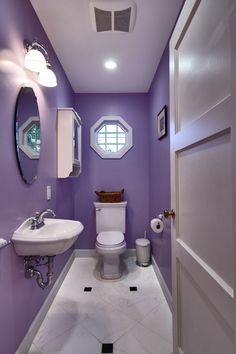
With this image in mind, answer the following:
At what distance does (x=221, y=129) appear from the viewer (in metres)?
0.62

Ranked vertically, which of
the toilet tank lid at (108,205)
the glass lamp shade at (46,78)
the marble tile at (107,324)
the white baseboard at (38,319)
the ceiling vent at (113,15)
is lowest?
the marble tile at (107,324)

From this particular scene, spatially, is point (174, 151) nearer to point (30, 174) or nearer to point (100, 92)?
point (30, 174)

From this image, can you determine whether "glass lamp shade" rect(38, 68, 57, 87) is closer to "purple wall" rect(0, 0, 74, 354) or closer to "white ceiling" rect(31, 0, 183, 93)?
"purple wall" rect(0, 0, 74, 354)

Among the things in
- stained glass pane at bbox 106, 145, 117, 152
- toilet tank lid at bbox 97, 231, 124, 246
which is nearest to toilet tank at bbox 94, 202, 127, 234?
toilet tank lid at bbox 97, 231, 124, 246

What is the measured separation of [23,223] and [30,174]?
333 millimetres

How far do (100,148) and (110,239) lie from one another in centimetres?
129

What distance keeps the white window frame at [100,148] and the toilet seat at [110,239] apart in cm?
107

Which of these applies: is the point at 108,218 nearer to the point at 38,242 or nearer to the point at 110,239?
the point at 110,239

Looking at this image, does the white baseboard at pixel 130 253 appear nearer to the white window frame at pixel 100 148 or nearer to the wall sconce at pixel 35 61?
the white window frame at pixel 100 148

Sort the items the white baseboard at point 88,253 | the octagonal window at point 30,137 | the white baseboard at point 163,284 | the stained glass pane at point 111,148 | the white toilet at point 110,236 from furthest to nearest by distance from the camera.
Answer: the stained glass pane at point 111,148, the white baseboard at point 88,253, the white toilet at point 110,236, the white baseboard at point 163,284, the octagonal window at point 30,137

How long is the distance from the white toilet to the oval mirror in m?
1.14

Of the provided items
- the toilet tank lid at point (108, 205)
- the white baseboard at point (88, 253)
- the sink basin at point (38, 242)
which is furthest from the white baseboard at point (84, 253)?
the sink basin at point (38, 242)

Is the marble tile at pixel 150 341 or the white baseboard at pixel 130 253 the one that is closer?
the marble tile at pixel 150 341

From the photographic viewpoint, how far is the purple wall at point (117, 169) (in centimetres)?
281
